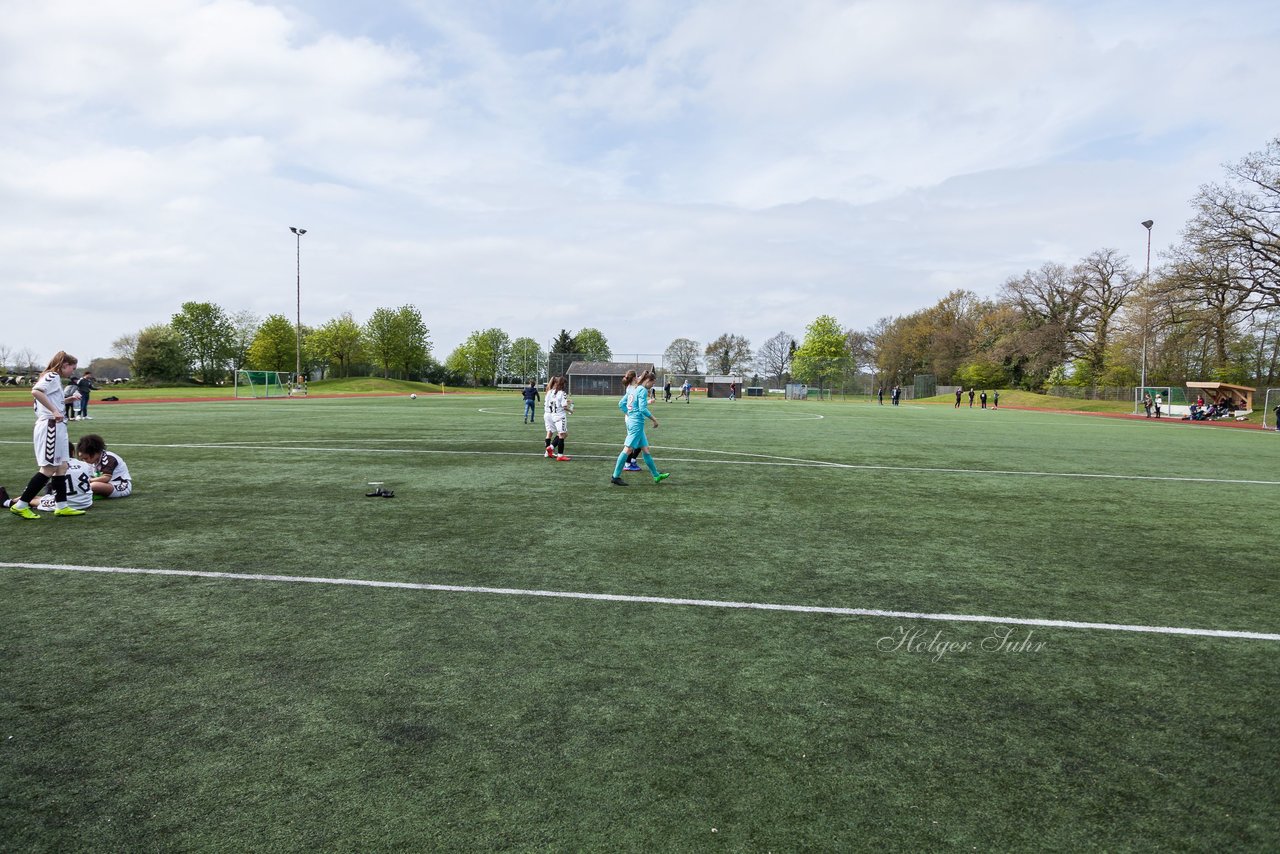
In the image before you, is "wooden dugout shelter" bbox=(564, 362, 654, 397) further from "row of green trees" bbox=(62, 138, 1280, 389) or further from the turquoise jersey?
the turquoise jersey

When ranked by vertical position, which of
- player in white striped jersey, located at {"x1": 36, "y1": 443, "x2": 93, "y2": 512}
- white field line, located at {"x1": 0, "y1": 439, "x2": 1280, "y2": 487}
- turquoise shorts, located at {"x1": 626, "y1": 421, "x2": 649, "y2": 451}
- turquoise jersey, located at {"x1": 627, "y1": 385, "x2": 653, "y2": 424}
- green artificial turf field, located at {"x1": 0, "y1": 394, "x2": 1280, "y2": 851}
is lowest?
green artificial turf field, located at {"x1": 0, "y1": 394, "x2": 1280, "y2": 851}

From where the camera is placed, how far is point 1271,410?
142 feet

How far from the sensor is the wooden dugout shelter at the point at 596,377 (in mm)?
82875

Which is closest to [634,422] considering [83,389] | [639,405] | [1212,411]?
[639,405]

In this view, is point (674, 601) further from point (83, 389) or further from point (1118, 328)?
point (1118, 328)

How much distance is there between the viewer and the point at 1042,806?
2975mm

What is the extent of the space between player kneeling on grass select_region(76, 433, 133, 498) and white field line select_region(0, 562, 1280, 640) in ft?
11.4

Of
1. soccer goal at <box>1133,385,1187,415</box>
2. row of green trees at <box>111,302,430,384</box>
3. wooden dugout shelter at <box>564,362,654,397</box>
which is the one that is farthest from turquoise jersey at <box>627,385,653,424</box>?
row of green trees at <box>111,302,430,384</box>

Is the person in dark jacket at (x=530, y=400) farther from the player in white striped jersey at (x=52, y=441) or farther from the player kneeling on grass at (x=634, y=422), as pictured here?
the player in white striped jersey at (x=52, y=441)

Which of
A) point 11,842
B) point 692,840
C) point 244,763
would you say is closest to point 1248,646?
point 692,840

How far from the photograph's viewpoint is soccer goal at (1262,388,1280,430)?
35469mm

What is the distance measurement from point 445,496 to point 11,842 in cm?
766

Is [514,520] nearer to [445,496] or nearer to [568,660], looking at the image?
[445,496]

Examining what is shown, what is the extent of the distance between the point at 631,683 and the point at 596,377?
8063 cm
